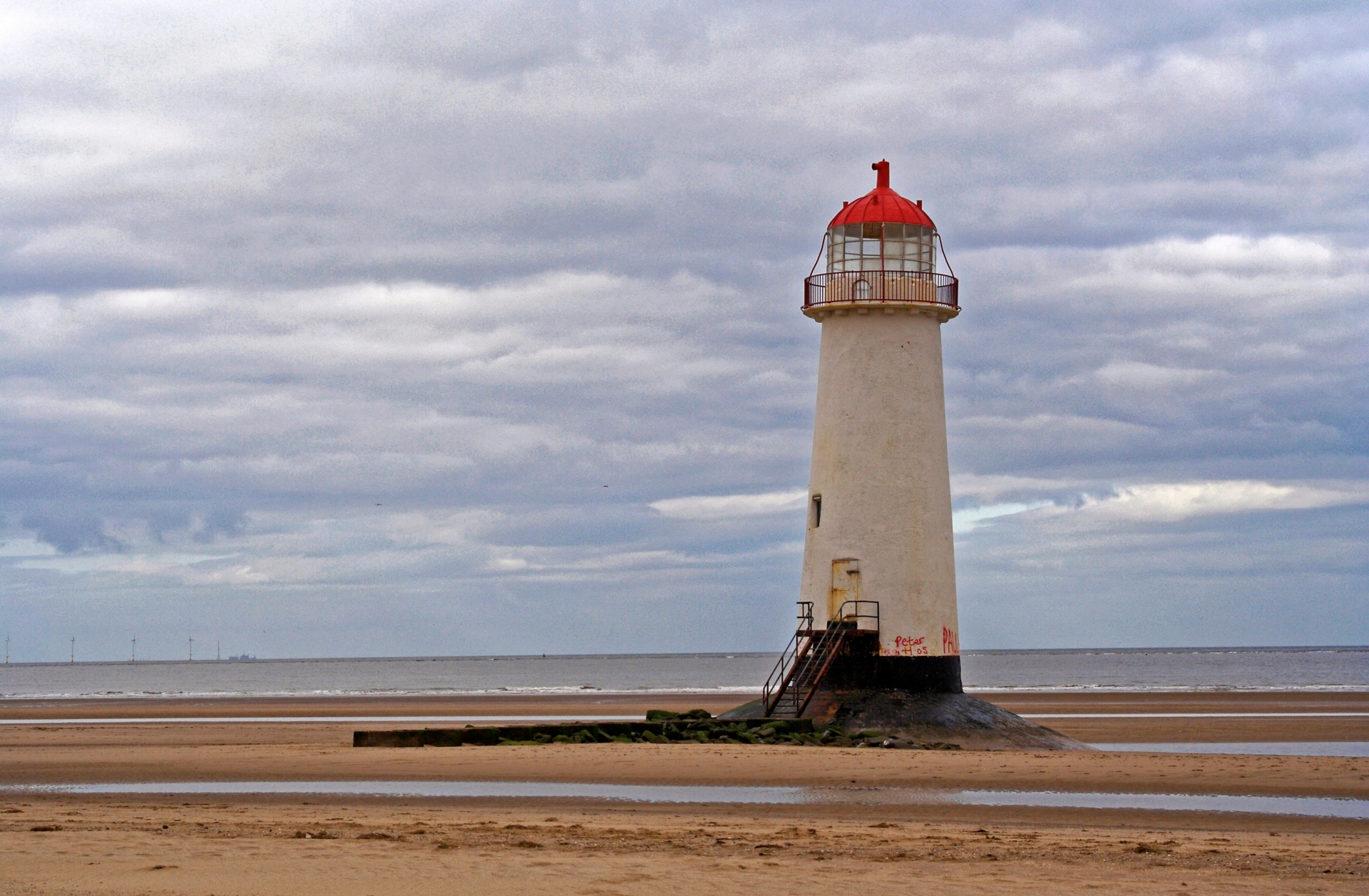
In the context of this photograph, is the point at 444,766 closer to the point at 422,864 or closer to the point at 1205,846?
the point at 422,864

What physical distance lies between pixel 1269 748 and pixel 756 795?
13185 mm

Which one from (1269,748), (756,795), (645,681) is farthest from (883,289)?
(645,681)

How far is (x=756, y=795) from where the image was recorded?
50.0 feet

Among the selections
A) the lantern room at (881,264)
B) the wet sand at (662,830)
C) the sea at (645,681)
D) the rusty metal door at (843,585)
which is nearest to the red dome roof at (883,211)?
the lantern room at (881,264)

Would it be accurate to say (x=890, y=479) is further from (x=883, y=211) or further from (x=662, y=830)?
(x=662, y=830)

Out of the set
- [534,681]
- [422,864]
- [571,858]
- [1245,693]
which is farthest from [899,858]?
[534,681]

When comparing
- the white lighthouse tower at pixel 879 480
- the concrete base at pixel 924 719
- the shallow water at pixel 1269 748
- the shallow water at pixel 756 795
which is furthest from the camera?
the shallow water at pixel 1269 748

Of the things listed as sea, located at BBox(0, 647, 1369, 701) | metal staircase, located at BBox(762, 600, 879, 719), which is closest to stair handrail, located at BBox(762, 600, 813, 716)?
metal staircase, located at BBox(762, 600, 879, 719)

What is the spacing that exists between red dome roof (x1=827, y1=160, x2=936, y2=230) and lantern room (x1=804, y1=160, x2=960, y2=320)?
0.01 m

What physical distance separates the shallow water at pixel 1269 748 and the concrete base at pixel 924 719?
3500 mm

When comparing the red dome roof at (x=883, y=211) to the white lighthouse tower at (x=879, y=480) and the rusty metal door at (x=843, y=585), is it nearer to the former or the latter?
the white lighthouse tower at (x=879, y=480)

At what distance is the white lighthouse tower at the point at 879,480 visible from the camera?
20781 mm

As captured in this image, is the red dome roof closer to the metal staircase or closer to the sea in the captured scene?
the metal staircase

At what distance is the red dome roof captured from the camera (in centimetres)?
2155
